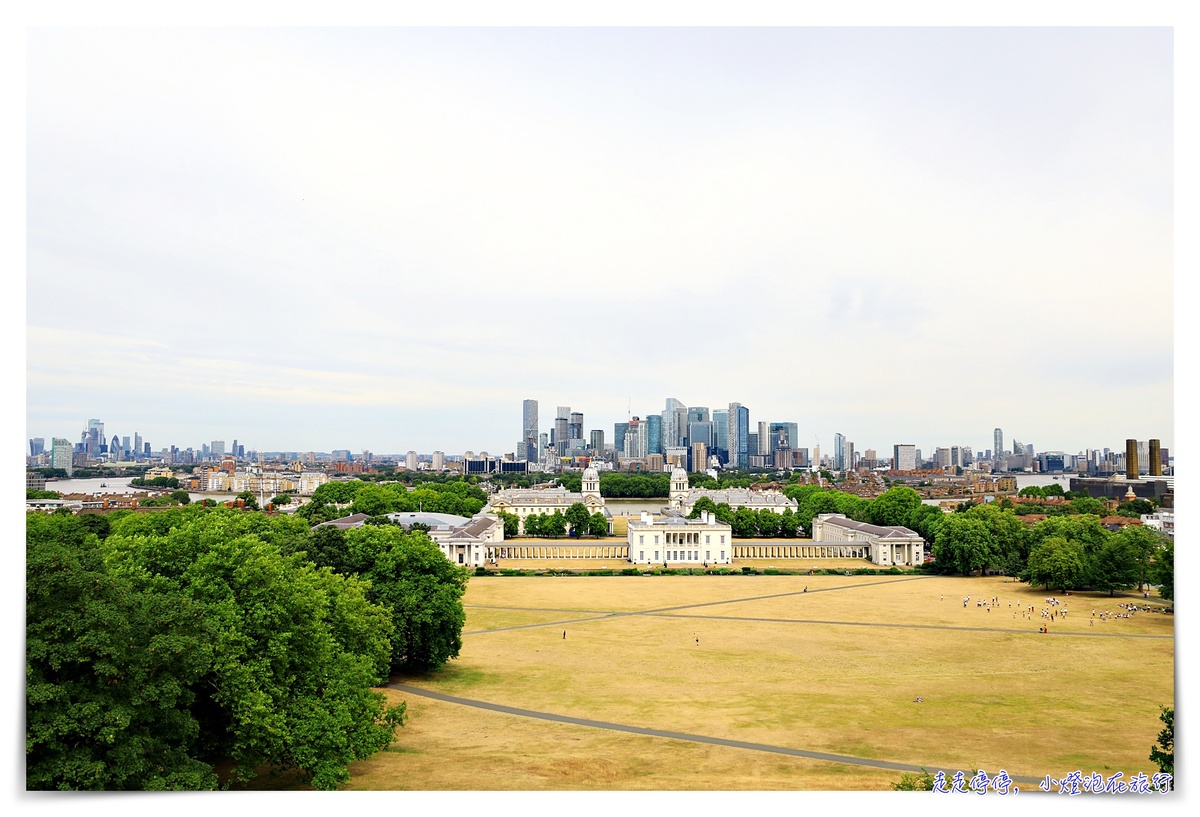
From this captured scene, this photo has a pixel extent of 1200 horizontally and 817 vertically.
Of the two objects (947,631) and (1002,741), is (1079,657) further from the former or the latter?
(1002,741)

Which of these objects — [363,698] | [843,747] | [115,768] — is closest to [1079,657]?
[843,747]

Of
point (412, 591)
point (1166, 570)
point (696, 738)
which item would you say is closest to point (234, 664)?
point (696, 738)

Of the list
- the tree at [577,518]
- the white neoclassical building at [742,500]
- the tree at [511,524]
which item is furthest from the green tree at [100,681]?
the white neoclassical building at [742,500]

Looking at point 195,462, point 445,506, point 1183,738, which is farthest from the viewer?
point 195,462

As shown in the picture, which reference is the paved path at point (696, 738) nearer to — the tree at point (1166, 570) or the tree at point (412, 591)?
the tree at point (412, 591)

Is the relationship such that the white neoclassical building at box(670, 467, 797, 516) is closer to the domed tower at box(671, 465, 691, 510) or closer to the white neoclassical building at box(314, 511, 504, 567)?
the domed tower at box(671, 465, 691, 510)

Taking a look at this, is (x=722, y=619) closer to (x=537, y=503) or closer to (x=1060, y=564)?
(x=1060, y=564)

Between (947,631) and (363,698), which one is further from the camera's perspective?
(947,631)
